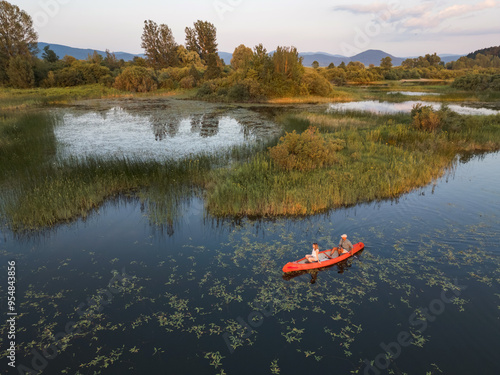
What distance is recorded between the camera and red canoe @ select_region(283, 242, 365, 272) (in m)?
8.62

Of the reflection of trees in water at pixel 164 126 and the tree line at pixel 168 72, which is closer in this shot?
the reflection of trees in water at pixel 164 126

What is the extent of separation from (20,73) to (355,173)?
6346cm

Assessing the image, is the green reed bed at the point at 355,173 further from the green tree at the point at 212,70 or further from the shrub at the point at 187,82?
the green tree at the point at 212,70

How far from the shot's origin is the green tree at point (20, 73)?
52406 mm

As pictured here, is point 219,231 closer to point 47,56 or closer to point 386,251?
point 386,251

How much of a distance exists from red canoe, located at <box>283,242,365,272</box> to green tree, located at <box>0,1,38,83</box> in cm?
6926

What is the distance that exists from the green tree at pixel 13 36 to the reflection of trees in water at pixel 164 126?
44.3 metres

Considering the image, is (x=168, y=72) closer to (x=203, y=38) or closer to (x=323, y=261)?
(x=203, y=38)

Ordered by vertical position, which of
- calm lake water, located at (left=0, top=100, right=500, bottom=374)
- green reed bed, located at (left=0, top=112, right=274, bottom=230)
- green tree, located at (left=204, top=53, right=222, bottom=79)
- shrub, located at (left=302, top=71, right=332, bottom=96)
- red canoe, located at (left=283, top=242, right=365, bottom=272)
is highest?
green tree, located at (left=204, top=53, right=222, bottom=79)

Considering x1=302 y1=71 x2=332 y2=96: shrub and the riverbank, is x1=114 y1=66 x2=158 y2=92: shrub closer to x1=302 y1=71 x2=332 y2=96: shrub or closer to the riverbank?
x1=302 y1=71 x2=332 y2=96: shrub

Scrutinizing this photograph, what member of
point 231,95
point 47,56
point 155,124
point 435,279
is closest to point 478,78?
point 231,95

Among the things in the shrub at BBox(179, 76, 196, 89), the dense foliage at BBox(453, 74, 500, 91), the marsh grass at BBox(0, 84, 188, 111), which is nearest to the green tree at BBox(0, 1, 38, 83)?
the marsh grass at BBox(0, 84, 188, 111)

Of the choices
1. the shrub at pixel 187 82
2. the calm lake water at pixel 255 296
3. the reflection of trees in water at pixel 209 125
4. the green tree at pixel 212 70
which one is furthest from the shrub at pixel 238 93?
the calm lake water at pixel 255 296

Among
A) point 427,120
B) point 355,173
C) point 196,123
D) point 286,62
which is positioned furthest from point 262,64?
point 355,173
